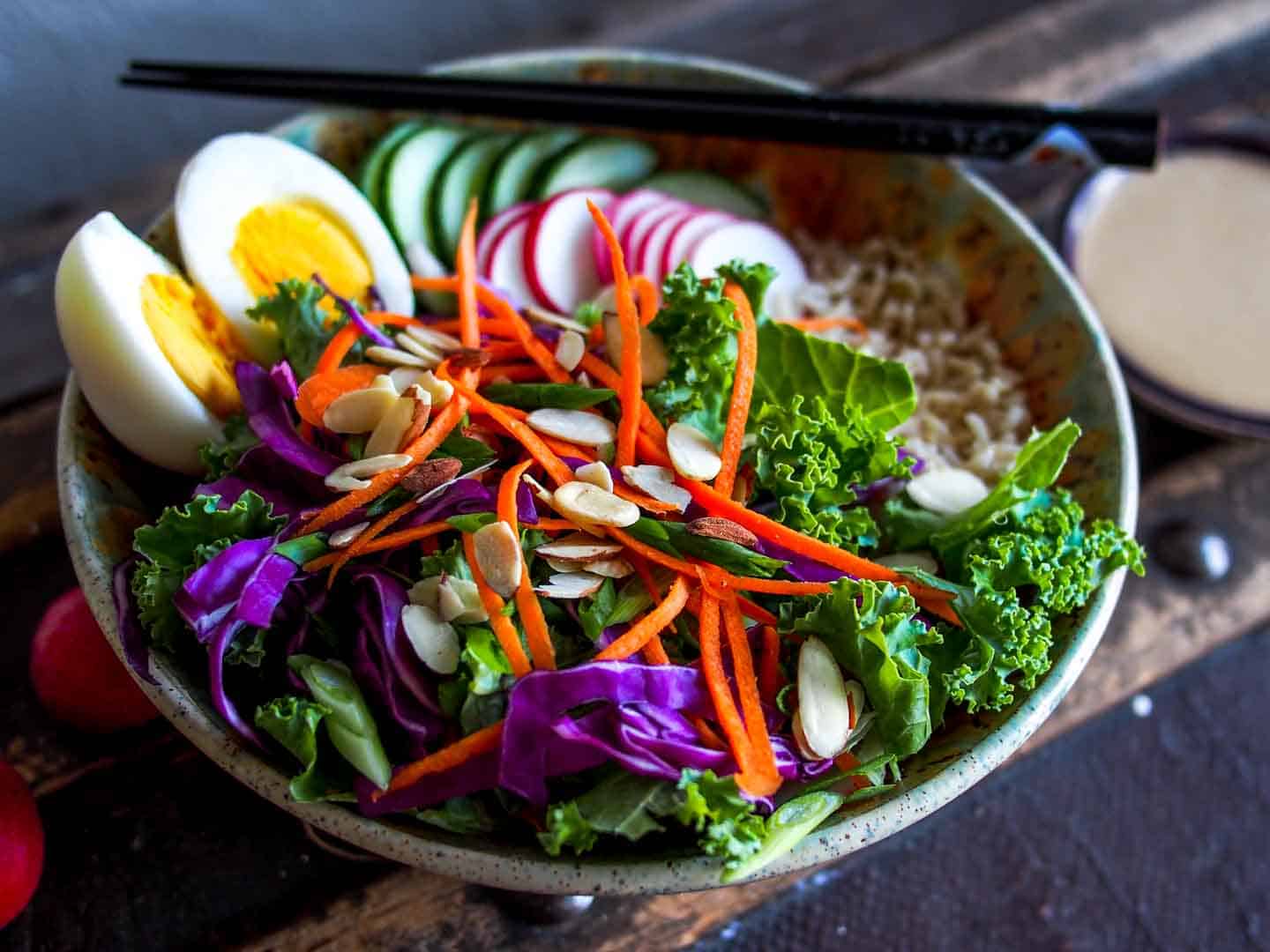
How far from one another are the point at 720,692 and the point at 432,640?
269 millimetres

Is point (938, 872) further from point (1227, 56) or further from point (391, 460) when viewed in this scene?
point (1227, 56)

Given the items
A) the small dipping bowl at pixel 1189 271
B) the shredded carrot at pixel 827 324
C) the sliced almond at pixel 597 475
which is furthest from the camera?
the small dipping bowl at pixel 1189 271

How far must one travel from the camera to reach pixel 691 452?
1104 mm

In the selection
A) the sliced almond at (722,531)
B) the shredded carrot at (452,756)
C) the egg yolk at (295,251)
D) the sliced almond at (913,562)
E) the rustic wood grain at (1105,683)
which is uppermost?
the egg yolk at (295,251)

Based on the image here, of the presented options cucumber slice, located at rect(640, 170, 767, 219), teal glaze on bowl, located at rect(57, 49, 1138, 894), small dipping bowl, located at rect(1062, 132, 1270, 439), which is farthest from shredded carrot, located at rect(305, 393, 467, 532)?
small dipping bowl, located at rect(1062, 132, 1270, 439)

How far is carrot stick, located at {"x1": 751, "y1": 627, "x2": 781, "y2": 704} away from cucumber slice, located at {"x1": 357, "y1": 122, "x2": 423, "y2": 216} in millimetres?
864

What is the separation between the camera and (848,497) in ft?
3.75

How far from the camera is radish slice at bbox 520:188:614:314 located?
1.49 metres

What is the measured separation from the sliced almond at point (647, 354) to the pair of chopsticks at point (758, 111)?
49 cm

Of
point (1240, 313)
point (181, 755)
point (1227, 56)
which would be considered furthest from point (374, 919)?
point (1227, 56)

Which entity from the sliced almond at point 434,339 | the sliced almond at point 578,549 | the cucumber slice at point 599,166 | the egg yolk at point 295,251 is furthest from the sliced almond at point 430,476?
the cucumber slice at point 599,166

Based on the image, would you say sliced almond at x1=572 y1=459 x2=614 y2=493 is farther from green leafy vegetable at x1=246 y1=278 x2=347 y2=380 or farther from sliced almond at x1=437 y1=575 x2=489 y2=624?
green leafy vegetable at x1=246 y1=278 x2=347 y2=380

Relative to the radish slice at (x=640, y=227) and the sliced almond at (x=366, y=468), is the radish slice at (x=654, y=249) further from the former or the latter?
the sliced almond at (x=366, y=468)

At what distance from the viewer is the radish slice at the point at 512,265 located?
1.48 meters
